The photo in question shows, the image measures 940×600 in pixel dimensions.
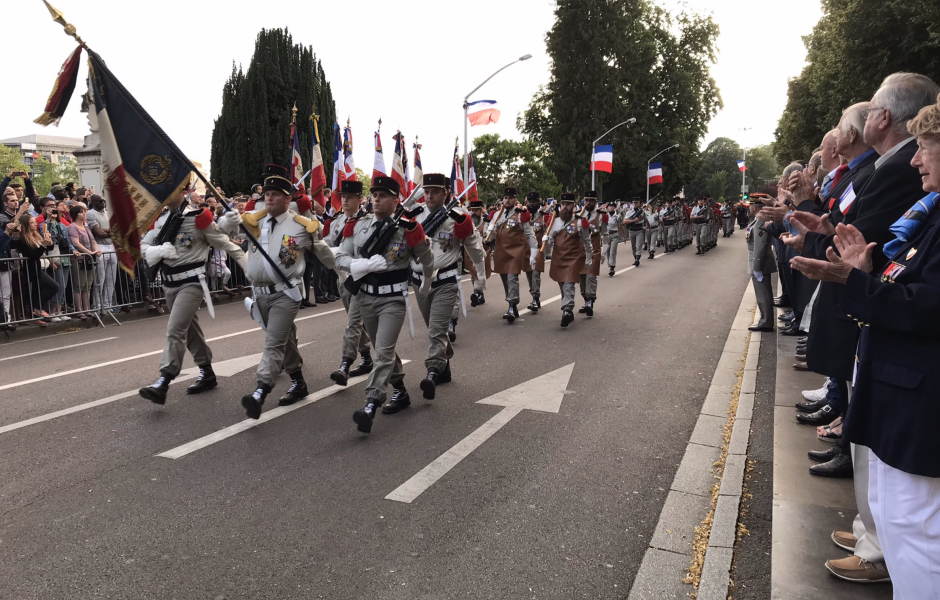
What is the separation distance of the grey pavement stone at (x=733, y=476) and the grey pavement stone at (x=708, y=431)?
0.39m

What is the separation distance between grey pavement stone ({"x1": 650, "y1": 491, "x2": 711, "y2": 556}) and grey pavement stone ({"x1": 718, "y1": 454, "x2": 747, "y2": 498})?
0.47 feet

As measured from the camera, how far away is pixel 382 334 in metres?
5.71

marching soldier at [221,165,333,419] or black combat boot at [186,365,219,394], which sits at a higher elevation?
marching soldier at [221,165,333,419]

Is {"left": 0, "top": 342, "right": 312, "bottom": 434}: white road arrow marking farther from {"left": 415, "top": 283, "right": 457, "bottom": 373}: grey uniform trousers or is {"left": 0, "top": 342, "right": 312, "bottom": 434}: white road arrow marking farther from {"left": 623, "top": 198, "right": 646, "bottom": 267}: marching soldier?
{"left": 623, "top": 198, "right": 646, "bottom": 267}: marching soldier

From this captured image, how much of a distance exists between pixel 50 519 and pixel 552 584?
9.39 feet

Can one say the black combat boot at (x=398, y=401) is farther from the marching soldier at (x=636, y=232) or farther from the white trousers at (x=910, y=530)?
the marching soldier at (x=636, y=232)

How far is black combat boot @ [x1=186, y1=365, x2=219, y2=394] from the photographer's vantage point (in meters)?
6.61

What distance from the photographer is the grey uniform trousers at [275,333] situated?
579 cm

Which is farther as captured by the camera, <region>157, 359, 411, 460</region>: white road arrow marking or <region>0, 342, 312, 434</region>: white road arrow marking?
<region>0, 342, 312, 434</region>: white road arrow marking

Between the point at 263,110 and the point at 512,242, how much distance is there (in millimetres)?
27889

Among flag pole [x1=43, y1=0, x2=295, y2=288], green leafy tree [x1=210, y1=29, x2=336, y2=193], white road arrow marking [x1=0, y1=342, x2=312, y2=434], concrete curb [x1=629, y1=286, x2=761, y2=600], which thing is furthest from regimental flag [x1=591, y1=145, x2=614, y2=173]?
flag pole [x1=43, y1=0, x2=295, y2=288]

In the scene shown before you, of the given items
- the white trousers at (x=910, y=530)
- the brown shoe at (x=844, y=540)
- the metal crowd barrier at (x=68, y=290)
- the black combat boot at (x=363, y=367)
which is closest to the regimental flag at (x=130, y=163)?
the black combat boot at (x=363, y=367)

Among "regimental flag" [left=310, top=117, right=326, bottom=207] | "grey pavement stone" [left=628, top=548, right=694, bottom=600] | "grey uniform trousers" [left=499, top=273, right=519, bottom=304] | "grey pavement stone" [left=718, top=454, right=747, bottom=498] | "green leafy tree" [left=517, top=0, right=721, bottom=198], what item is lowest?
"grey pavement stone" [left=628, top=548, right=694, bottom=600]

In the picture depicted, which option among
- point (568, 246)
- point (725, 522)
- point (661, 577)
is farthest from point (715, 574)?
point (568, 246)
